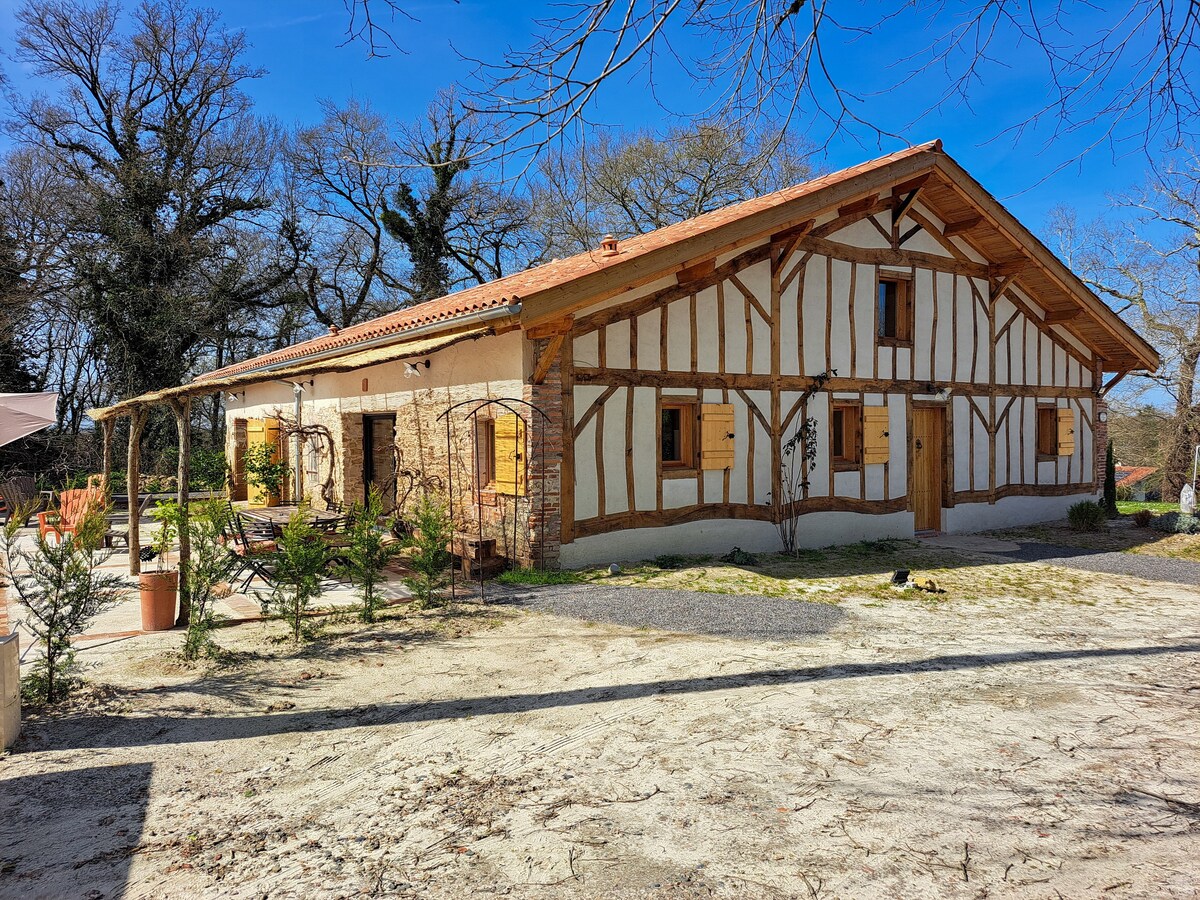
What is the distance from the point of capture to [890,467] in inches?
443

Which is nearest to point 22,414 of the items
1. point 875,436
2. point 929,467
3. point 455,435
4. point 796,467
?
point 455,435

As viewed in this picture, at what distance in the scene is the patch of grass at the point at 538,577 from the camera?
25.4 feet

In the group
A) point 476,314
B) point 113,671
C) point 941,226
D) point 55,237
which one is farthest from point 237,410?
point 941,226

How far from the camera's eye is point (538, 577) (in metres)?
7.80

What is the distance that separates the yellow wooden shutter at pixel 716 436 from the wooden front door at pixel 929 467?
4228 mm

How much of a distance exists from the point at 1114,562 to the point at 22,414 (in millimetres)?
12563

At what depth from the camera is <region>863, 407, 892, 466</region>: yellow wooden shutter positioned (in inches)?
428

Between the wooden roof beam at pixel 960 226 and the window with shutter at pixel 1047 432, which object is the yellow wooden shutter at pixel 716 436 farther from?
the window with shutter at pixel 1047 432

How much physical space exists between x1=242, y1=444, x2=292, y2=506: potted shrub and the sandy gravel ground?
8084mm

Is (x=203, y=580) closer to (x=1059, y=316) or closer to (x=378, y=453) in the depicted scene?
(x=378, y=453)

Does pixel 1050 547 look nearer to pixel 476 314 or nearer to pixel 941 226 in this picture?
pixel 941 226

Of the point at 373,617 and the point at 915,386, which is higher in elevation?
the point at 915,386

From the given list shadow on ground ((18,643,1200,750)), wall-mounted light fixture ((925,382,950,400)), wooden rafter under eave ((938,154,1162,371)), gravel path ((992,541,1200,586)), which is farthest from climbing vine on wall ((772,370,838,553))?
shadow on ground ((18,643,1200,750))

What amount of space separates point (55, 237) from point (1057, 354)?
21507 millimetres
